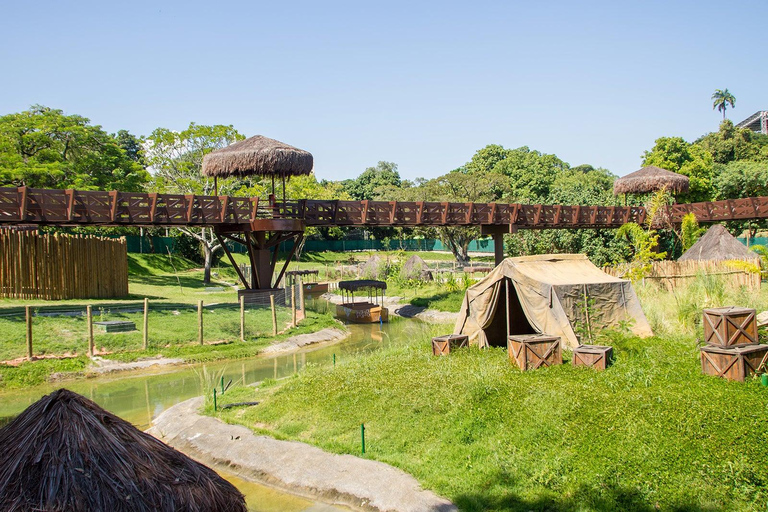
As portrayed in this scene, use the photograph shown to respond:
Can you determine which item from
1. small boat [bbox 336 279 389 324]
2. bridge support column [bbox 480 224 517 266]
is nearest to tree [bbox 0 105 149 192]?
small boat [bbox 336 279 389 324]

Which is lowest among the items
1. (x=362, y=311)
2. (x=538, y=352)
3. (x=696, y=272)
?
(x=362, y=311)

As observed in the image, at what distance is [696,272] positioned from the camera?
2262 centimetres

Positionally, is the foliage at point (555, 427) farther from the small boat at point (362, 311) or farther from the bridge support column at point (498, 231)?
the bridge support column at point (498, 231)

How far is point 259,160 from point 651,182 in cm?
2328

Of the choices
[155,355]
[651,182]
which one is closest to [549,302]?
[155,355]

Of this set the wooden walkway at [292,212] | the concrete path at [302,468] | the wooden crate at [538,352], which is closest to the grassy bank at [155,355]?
the wooden walkway at [292,212]

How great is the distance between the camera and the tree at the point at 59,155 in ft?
108

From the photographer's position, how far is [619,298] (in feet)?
46.0

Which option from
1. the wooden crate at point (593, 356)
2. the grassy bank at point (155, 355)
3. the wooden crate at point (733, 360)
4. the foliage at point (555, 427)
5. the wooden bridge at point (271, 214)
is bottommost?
the grassy bank at point (155, 355)

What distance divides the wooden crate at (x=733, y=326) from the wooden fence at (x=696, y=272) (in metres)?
11.5

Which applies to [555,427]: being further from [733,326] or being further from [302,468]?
[733,326]

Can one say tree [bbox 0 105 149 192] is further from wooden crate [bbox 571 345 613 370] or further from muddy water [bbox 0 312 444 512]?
wooden crate [bbox 571 345 613 370]

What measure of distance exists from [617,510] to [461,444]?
2.66 m

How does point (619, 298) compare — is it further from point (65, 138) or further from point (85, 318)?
point (65, 138)
